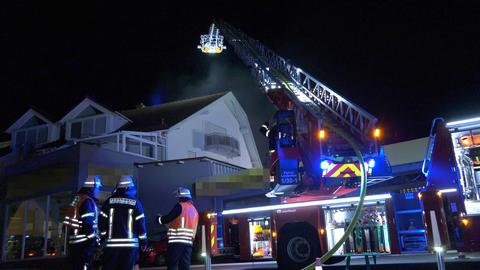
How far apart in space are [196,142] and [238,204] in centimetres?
→ 1443

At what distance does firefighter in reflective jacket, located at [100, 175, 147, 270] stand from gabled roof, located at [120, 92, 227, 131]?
18.0 m

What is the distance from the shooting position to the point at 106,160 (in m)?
19.3

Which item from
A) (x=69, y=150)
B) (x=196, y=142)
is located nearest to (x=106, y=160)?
(x=69, y=150)

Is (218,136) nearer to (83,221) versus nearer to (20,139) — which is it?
(20,139)

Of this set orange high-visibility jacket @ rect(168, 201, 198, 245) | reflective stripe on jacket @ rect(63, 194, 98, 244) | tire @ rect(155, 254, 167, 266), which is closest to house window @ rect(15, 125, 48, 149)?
tire @ rect(155, 254, 167, 266)

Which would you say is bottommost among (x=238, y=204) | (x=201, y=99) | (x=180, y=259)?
(x=180, y=259)

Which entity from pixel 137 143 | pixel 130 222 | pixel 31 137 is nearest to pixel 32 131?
pixel 31 137

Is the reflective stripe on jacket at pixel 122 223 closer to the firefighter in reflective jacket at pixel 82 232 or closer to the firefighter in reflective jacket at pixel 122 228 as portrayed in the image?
the firefighter in reflective jacket at pixel 122 228

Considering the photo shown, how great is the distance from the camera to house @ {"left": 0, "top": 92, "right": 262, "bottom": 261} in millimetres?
18891

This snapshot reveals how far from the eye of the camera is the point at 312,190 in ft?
29.8

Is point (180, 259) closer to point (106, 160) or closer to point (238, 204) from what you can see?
point (238, 204)

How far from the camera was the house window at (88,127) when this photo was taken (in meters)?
24.3

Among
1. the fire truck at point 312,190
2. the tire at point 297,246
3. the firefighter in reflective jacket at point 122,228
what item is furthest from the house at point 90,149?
the firefighter in reflective jacket at point 122,228

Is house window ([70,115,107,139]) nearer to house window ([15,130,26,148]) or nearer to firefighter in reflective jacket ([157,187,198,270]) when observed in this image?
house window ([15,130,26,148])
